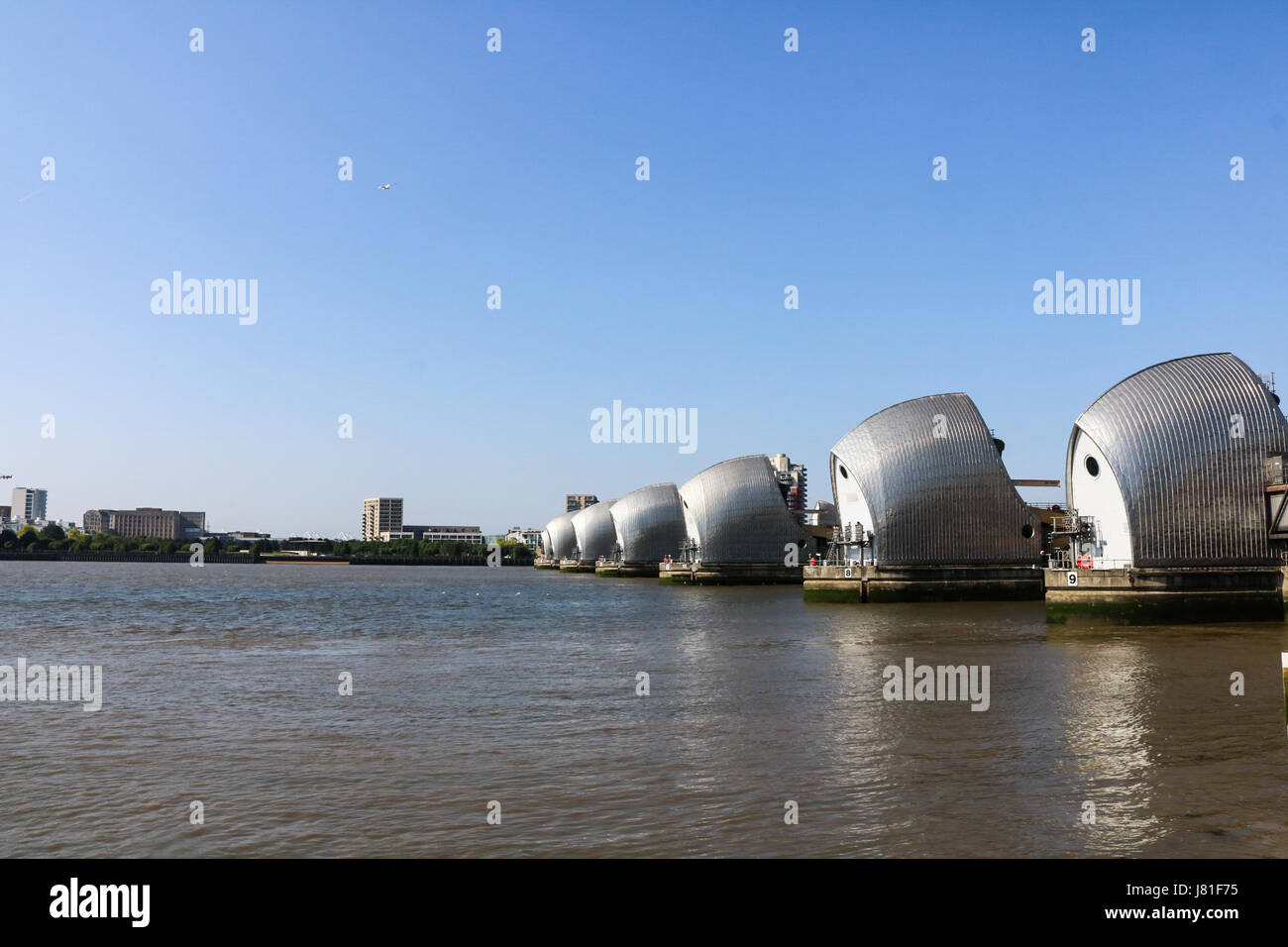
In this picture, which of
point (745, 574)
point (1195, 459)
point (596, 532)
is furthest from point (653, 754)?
point (596, 532)

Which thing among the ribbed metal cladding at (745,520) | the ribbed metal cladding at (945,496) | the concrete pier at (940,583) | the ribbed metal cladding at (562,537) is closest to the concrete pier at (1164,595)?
the concrete pier at (940,583)

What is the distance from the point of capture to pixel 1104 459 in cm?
3622

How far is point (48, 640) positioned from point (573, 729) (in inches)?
909

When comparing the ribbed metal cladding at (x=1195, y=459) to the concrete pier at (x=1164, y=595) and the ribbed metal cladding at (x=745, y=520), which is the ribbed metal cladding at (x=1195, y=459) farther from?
the ribbed metal cladding at (x=745, y=520)

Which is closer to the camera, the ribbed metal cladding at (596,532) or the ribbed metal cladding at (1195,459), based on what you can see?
the ribbed metal cladding at (1195,459)

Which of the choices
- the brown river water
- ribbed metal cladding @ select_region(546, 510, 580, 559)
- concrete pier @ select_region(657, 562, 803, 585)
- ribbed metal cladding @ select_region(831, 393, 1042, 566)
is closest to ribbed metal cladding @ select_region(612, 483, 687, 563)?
concrete pier @ select_region(657, 562, 803, 585)

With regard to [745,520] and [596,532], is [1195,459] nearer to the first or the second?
[745,520]

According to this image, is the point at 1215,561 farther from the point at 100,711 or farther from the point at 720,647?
the point at 100,711

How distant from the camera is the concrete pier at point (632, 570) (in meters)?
108

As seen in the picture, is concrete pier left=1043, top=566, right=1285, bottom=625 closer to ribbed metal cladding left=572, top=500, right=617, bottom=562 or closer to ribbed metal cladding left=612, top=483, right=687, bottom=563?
ribbed metal cladding left=612, top=483, right=687, bottom=563

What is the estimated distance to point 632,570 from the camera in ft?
358

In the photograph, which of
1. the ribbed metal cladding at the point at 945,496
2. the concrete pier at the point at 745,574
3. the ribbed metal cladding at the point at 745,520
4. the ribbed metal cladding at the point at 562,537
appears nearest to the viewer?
the ribbed metal cladding at the point at 945,496

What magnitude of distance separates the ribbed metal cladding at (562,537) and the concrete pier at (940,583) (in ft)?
353

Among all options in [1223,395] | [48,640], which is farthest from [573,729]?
[1223,395]
